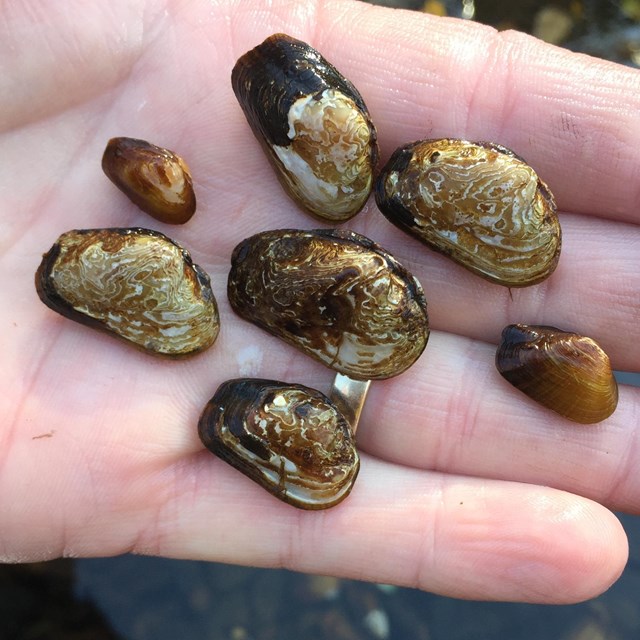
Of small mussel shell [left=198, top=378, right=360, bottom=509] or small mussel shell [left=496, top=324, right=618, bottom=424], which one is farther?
small mussel shell [left=496, top=324, right=618, bottom=424]

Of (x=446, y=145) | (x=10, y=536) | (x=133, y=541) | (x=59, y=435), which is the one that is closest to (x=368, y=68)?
(x=446, y=145)

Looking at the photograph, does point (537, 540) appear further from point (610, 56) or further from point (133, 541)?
point (610, 56)

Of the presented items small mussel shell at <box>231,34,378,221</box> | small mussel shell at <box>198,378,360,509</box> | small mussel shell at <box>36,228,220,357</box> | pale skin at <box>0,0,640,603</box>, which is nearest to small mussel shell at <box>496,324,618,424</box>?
pale skin at <box>0,0,640,603</box>

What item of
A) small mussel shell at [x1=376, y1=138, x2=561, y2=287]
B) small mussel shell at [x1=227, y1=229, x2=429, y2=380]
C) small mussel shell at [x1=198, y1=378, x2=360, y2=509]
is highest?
small mussel shell at [x1=376, y1=138, x2=561, y2=287]

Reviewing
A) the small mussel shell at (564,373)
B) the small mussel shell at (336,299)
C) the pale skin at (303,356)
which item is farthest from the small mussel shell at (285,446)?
the small mussel shell at (564,373)

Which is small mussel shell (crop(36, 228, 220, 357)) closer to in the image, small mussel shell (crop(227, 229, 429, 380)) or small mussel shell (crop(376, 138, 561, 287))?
small mussel shell (crop(227, 229, 429, 380))

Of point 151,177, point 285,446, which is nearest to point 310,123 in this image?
point 151,177

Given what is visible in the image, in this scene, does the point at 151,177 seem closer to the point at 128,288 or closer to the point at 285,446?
the point at 128,288
